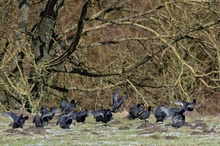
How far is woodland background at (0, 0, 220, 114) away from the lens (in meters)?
15.9

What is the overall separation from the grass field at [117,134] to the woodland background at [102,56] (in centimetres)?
585

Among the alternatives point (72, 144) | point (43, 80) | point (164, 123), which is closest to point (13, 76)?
point (43, 80)

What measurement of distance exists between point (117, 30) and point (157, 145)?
12.4 metres

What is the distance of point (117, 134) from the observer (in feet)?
27.9

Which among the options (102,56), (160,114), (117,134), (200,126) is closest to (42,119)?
(117,134)

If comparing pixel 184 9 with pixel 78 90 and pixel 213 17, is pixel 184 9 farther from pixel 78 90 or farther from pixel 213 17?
pixel 78 90

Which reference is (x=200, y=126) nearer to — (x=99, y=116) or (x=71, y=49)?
(x=99, y=116)

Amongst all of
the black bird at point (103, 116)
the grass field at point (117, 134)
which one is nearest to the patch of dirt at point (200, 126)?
the grass field at point (117, 134)

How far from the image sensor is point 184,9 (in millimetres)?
15219

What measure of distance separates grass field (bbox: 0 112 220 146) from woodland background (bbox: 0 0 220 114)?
19.2 ft

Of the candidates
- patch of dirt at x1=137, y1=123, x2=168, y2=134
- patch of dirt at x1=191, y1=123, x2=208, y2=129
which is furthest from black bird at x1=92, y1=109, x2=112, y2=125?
patch of dirt at x1=191, y1=123, x2=208, y2=129

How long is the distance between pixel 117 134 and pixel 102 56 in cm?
957

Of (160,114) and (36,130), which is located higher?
(160,114)

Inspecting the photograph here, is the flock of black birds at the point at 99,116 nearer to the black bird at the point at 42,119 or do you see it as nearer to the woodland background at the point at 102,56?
the black bird at the point at 42,119
